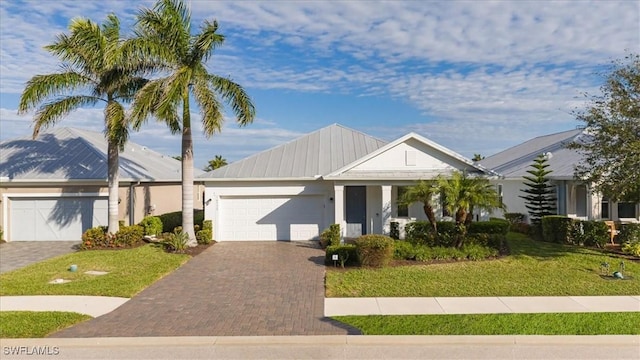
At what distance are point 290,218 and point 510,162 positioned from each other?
1616cm

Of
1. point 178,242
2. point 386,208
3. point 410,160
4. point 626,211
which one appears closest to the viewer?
point 178,242

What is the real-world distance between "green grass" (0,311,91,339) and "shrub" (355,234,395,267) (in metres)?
7.79

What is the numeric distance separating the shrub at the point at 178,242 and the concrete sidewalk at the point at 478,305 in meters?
9.00

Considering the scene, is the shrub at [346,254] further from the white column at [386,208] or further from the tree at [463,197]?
the white column at [386,208]

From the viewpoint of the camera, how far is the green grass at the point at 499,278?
37.3 feet

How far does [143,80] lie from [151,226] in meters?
6.53

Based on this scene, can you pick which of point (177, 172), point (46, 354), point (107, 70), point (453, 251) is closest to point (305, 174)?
point (453, 251)

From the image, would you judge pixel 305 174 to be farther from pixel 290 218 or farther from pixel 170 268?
pixel 170 268

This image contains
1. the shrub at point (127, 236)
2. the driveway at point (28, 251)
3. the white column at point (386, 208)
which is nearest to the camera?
the driveway at point (28, 251)

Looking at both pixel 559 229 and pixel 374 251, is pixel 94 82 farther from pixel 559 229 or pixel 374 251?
pixel 559 229

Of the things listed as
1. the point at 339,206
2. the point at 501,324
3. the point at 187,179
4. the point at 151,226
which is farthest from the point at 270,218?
the point at 501,324

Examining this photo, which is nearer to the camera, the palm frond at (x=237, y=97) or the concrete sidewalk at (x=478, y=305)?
the concrete sidewalk at (x=478, y=305)

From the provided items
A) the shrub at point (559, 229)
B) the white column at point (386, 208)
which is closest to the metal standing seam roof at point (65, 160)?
the white column at point (386, 208)

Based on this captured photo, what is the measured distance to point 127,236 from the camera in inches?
752
